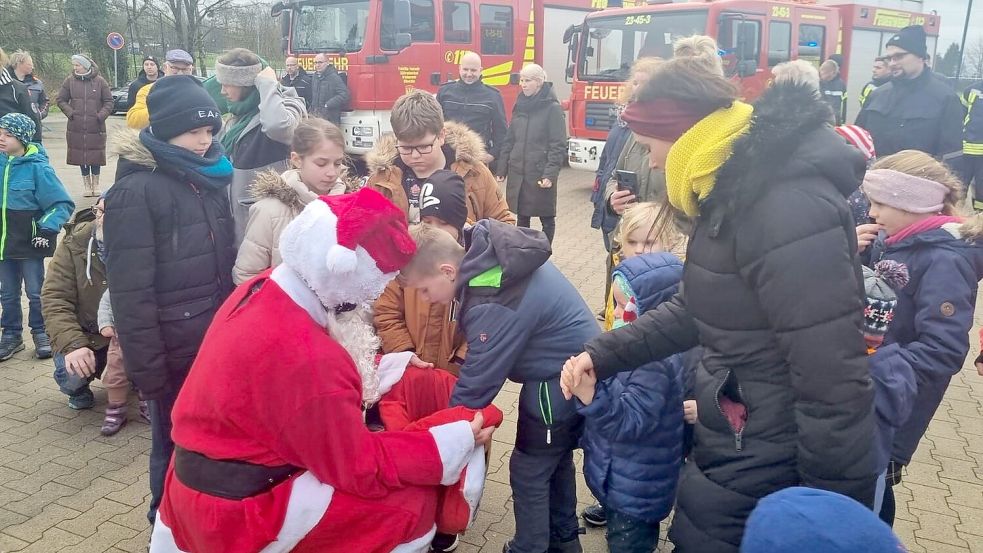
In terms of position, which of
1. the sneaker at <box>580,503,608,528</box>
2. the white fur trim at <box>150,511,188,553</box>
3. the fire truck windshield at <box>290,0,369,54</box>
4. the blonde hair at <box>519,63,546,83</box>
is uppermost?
the fire truck windshield at <box>290,0,369,54</box>

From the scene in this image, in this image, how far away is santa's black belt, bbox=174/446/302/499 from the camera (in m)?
1.99

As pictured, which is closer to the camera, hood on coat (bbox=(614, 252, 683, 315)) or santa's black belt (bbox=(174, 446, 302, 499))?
santa's black belt (bbox=(174, 446, 302, 499))

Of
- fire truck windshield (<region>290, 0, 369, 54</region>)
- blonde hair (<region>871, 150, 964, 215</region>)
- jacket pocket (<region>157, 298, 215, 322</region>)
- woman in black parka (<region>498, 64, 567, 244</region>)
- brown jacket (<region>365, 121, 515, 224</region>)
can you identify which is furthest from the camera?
fire truck windshield (<region>290, 0, 369, 54</region>)

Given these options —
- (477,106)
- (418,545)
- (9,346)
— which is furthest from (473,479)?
(477,106)

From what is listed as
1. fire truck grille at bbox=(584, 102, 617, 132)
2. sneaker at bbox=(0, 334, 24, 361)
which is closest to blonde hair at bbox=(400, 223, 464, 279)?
sneaker at bbox=(0, 334, 24, 361)

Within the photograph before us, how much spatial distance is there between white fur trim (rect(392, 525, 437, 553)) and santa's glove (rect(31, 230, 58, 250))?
3852mm

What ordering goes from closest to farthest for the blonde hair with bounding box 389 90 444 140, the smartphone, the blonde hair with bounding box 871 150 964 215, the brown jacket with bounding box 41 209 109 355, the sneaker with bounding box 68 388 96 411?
the blonde hair with bounding box 871 150 964 215 < the blonde hair with bounding box 389 90 444 140 < the brown jacket with bounding box 41 209 109 355 < the smartphone < the sneaker with bounding box 68 388 96 411

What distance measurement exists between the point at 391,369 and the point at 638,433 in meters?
0.89

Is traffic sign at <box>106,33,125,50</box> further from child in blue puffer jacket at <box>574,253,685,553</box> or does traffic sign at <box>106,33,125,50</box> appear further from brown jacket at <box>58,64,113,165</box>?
child in blue puffer jacket at <box>574,253,685,553</box>

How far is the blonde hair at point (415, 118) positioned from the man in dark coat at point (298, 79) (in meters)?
7.91

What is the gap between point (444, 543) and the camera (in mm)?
2988

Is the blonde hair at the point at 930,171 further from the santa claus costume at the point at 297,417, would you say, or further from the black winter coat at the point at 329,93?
the black winter coat at the point at 329,93

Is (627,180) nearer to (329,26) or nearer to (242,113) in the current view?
(242,113)

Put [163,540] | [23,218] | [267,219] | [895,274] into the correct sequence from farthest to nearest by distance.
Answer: [23,218] < [267,219] < [895,274] < [163,540]
